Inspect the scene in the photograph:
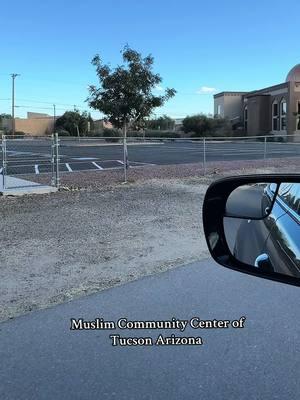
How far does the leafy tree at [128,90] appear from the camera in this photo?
1691 centimetres

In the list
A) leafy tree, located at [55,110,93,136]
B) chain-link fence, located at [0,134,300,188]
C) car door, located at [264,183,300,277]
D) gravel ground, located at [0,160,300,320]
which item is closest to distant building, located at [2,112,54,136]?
leafy tree, located at [55,110,93,136]

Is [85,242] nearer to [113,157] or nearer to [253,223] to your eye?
[253,223]

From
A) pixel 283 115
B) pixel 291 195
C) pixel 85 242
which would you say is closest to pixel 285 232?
pixel 291 195

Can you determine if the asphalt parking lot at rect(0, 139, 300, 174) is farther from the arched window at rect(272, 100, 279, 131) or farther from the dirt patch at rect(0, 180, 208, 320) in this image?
the arched window at rect(272, 100, 279, 131)

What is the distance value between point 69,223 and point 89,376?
5.58 metres

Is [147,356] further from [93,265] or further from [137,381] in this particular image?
[93,265]

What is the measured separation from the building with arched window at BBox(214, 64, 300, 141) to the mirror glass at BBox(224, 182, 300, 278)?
60400mm

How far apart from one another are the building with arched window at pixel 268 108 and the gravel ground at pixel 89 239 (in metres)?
52.1

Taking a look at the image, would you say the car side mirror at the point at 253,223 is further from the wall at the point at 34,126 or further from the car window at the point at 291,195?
the wall at the point at 34,126

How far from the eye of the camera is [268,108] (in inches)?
3009

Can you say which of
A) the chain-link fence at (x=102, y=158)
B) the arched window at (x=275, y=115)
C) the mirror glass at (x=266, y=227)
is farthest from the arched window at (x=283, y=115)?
the mirror glass at (x=266, y=227)

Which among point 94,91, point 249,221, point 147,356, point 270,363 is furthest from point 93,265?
point 94,91

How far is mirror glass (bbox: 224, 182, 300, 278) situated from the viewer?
7.26ft

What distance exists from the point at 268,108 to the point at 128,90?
62744 millimetres
